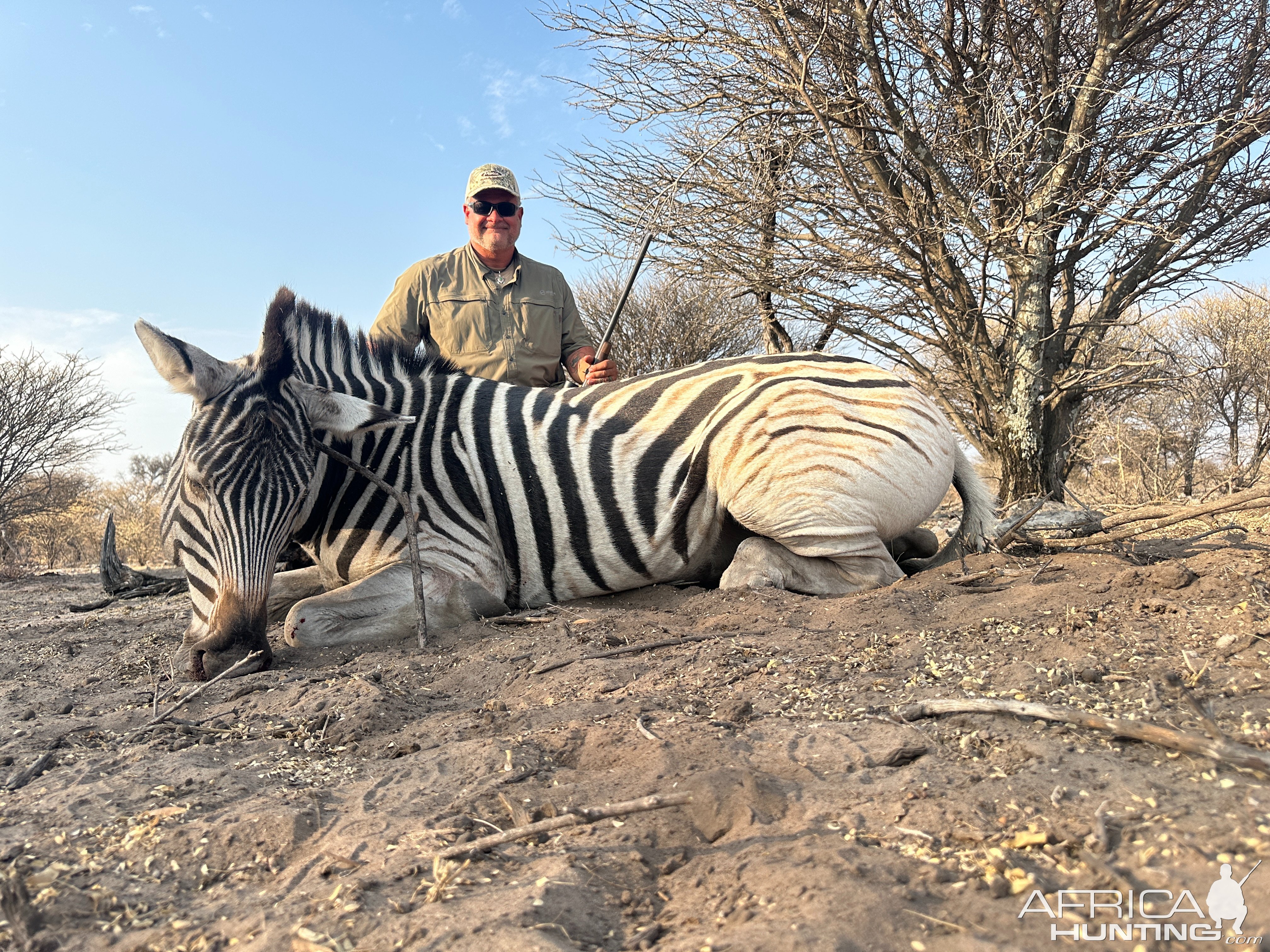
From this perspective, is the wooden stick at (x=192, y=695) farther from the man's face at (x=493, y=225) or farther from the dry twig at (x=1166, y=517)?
the man's face at (x=493, y=225)

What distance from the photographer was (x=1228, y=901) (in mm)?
1030

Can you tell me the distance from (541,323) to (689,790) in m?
4.82

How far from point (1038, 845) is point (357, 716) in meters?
1.65

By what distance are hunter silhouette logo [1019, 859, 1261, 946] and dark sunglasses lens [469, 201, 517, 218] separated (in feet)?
18.4

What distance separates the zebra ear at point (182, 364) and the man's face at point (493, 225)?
3.04 metres

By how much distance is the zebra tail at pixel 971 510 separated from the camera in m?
4.07

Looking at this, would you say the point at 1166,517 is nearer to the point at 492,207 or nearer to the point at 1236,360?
the point at 492,207

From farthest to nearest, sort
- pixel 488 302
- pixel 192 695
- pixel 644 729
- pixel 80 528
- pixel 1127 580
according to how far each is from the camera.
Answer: pixel 80 528
pixel 488 302
pixel 1127 580
pixel 192 695
pixel 644 729

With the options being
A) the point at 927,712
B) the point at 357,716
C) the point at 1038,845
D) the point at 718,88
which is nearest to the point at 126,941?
the point at 357,716

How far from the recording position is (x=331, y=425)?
3.34 metres

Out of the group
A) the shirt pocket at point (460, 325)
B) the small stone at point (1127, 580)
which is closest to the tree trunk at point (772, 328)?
the shirt pocket at point (460, 325)

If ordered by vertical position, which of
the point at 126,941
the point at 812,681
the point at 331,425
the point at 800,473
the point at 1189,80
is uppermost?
the point at 1189,80

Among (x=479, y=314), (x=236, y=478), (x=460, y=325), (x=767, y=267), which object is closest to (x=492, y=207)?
(x=479, y=314)

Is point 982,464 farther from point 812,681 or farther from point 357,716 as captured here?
point 357,716
